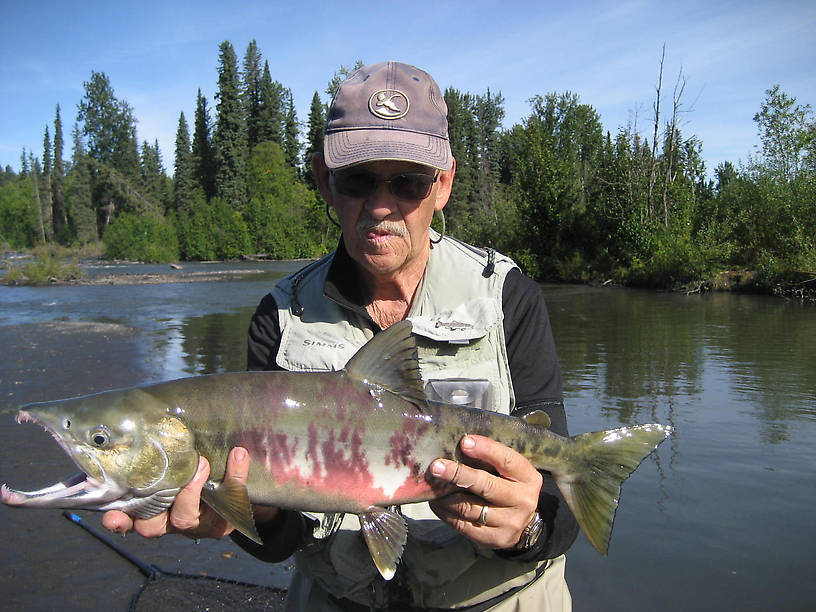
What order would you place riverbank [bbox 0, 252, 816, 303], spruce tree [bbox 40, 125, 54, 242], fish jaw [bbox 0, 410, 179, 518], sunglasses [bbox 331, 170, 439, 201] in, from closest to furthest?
fish jaw [bbox 0, 410, 179, 518]
sunglasses [bbox 331, 170, 439, 201]
riverbank [bbox 0, 252, 816, 303]
spruce tree [bbox 40, 125, 54, 242]

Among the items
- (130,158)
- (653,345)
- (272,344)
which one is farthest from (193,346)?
(130,158)

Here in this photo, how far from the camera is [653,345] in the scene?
48.3 ft

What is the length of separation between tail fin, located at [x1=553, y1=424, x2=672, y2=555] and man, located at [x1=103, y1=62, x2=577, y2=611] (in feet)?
0.36

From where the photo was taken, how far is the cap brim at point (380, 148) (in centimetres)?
265

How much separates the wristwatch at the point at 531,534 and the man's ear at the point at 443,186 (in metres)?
1.49

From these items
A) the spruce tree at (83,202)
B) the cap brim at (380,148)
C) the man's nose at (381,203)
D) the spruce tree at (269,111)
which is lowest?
the man's nose at (381,203)

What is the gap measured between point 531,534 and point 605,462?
420mm

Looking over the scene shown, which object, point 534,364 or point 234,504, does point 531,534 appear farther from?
point 234,504

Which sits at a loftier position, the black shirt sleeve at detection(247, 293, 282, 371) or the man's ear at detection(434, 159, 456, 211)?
the man's ear at detection(434, 159, 456, 211)

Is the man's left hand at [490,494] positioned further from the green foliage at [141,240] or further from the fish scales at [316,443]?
the green foliage at [141,240]

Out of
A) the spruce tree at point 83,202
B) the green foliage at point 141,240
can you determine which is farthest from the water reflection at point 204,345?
the spruce tree at point 83,202

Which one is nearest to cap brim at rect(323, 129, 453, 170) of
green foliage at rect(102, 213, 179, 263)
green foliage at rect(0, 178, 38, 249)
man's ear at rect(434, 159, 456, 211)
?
man's ear at rect(434, 159, 456, 211)

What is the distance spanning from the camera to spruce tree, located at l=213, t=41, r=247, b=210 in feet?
243

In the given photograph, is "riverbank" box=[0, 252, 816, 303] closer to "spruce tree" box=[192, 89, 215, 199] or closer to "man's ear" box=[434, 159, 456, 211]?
"man's ear" box=[434, 159, 456, 211]
